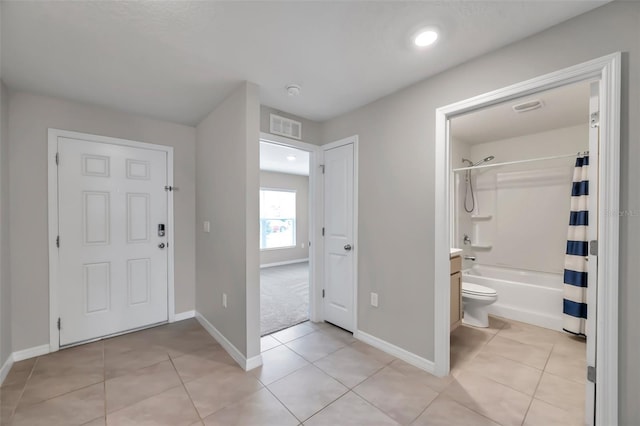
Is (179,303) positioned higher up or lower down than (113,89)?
lower down

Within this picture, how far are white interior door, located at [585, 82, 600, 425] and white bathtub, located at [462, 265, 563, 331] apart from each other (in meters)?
1.79

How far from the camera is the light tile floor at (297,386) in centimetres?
161

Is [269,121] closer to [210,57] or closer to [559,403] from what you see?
[210,57]

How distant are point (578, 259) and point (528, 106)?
168 centimetres

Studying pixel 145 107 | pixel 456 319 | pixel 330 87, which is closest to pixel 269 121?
pixel 330 87

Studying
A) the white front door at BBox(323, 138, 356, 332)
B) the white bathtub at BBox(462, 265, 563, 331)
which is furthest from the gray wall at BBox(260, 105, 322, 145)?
the white bathtub at BBox(462, 265, 563, 331)

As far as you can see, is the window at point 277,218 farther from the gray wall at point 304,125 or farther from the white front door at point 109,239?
the gray wall at point 304,125

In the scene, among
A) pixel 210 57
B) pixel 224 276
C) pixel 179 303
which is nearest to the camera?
pixel 210 57

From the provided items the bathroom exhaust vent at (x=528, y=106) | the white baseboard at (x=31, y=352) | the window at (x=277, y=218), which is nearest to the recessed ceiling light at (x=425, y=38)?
the bathroom exhaust vent at (x=528, y=106)

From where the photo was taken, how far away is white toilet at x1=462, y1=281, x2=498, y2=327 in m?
2.80

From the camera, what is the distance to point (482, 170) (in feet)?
12.7

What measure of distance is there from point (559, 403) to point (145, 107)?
4.26 metres

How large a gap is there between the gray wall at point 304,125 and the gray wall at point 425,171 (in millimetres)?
109

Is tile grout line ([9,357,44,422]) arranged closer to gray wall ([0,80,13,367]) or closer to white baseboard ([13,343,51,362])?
white baseboard ([13,343,51,362])
